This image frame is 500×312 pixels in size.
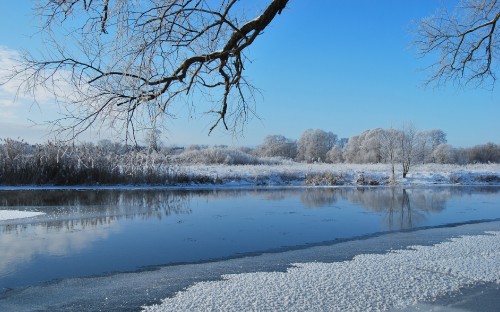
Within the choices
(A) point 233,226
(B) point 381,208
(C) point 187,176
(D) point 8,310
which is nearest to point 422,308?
(D) point 8,310

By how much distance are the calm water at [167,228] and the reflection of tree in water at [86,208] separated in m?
0.02

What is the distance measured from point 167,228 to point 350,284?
513 centimetres

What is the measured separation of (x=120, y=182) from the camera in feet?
69.6

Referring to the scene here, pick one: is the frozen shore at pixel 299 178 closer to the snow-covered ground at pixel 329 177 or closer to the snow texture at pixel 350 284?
the snow-covered ground at pixel 329 177

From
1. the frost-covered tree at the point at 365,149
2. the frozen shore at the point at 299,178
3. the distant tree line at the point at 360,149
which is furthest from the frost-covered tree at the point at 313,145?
the frozen shore at the point at 299,178

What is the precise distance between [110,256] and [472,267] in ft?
16.4

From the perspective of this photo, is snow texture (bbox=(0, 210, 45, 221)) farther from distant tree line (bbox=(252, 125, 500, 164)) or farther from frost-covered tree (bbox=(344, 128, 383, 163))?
frost-covered tree (bbox=(344, 128, 383, 163))

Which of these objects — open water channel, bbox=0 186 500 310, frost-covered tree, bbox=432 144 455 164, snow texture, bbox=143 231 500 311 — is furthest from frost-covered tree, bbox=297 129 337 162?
snow texture, bbox=143 231 500 311

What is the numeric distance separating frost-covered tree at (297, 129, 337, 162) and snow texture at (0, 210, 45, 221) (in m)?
62.4

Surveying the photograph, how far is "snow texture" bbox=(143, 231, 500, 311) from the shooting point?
4.04 meters

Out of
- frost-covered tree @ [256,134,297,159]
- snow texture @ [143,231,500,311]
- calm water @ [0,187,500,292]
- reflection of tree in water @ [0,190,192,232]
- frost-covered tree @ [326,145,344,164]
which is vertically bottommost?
snow texture @ [143,231,500,311]

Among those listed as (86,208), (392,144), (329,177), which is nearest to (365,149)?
(392,144)

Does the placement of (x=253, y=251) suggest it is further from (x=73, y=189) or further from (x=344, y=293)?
(x=73, y=189)

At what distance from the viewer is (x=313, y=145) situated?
74938 millimetres
